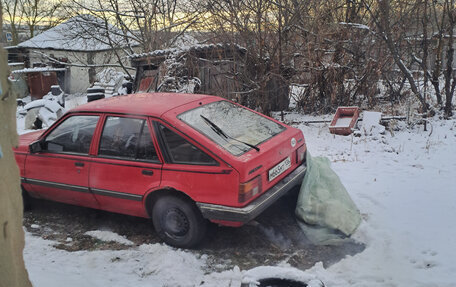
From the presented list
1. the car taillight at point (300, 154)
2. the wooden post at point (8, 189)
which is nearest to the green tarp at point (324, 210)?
the car taillight at point (300, 154)

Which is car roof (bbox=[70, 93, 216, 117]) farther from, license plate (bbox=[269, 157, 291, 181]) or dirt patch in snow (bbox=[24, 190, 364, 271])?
dirt patch in snow (bbox=[24, 190, 364, 271])

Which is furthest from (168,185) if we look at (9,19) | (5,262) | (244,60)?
(9,19)

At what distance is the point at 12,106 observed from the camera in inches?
70.6

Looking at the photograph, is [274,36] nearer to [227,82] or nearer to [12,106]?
[227,82]

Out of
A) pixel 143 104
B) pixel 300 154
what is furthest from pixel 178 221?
pixel 300 154

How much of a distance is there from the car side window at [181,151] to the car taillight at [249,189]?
37 centimetres

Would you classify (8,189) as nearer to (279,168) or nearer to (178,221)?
(178,221)

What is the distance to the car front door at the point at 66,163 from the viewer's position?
453cm

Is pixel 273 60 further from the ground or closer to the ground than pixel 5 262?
further from the ground

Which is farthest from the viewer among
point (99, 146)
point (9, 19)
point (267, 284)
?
point (9, 19)

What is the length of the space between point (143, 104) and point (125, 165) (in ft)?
2.54

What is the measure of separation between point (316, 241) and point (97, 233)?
8.41ft

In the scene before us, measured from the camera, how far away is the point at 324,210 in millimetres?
4301

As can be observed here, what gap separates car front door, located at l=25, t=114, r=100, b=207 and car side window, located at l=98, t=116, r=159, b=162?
0.24 metres
